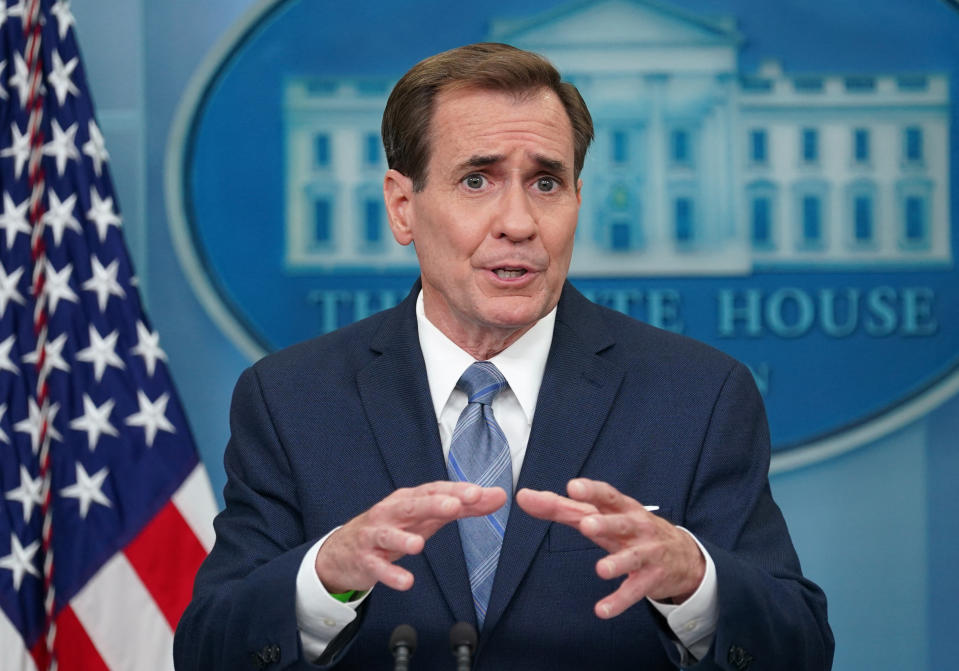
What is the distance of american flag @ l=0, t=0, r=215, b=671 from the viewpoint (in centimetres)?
305

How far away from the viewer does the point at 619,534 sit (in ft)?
4.80

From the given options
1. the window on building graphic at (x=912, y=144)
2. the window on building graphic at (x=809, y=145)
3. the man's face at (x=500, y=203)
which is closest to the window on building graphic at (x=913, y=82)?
the window on building graphic at (x=912, y=144)

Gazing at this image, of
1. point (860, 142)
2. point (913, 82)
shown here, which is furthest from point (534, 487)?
point (913, 82)

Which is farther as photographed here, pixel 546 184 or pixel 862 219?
pixel 862 219

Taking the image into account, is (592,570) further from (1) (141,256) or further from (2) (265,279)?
(1) (141,256)

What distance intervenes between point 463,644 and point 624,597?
0.80 feet

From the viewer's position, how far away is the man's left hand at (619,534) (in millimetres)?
1443

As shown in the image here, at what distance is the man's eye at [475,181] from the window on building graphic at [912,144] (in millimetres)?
2005

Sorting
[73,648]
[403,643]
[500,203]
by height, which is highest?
[500,203]

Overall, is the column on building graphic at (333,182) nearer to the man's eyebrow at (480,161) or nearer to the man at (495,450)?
the man at (495,450)

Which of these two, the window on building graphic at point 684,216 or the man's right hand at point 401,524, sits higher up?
the window on building graphic at point 684,216

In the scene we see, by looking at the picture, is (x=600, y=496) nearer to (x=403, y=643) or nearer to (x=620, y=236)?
(x=403, y=643)

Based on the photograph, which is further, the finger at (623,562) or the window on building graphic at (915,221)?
the window on building graphic at (915,221)

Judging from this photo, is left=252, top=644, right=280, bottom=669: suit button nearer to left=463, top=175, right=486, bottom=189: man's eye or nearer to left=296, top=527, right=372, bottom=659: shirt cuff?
left=296, top=527, right=372, bottom=659: shirt cuff
